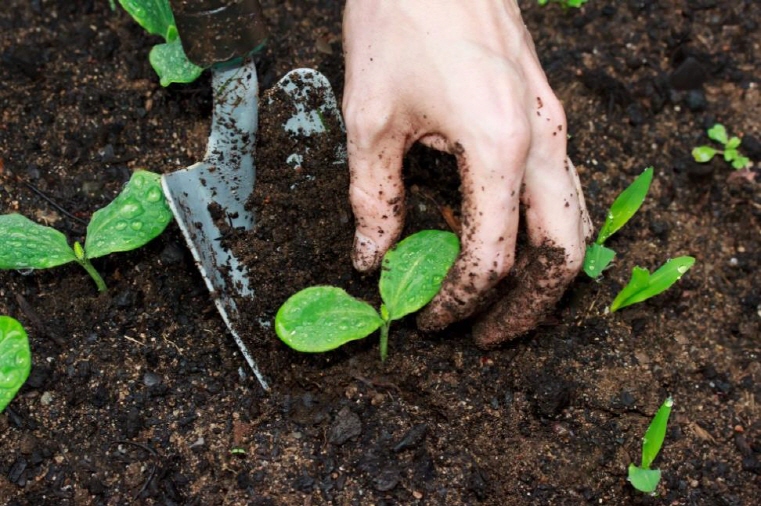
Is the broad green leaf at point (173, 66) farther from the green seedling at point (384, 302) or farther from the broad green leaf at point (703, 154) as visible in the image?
the broad green leaf at point (703, 154)

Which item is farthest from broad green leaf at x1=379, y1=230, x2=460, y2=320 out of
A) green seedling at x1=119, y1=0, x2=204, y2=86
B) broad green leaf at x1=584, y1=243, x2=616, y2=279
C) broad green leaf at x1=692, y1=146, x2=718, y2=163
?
broad green leaf at x1=692, y1=146, x2=718, y2=163

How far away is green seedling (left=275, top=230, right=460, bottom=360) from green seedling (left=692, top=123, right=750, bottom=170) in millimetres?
925

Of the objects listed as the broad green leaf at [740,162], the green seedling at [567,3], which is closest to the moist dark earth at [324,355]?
the broad green leaf at [740,162]

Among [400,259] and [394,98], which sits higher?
[394,98]

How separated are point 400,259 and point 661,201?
Result: 877 millimetres

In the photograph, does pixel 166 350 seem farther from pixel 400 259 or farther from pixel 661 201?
pixel 661 201

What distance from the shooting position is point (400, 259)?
5.73 ft

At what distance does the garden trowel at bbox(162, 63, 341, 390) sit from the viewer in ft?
5.77

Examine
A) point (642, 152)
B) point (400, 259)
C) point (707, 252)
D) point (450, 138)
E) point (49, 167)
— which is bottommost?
point (707, 252)

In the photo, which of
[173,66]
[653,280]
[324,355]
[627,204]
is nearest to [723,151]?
[627,204]

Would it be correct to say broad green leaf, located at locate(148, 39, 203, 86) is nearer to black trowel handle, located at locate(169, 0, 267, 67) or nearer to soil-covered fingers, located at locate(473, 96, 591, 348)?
black trowel handle, located at locate(169, 0, 267, 67)

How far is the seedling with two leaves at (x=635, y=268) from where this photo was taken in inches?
70.5

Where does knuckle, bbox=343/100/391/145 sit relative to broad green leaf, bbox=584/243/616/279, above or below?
above

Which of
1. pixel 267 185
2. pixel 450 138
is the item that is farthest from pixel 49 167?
pixel 450 138
